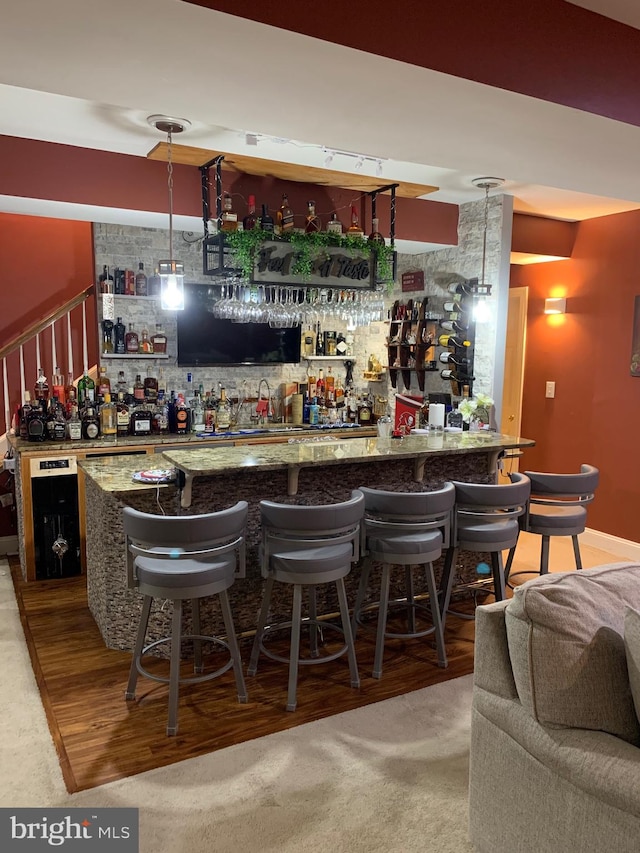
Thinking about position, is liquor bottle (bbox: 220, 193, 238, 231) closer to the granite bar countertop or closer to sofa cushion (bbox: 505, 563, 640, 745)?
the granite bar countertop

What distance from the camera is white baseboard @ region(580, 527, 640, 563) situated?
5.49m

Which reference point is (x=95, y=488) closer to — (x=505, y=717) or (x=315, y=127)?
(x=315, y=127)

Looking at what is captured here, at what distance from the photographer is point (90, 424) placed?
5113 mm

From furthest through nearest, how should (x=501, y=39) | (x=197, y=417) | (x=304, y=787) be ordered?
(x=197, y=417)
(x=304, y=787)
(x=501, y=39)

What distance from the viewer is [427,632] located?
359 cm

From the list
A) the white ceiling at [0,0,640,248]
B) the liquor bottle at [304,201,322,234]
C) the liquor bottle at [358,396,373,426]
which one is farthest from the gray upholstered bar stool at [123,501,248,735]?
the liquor bottle at [358,396,373,426]

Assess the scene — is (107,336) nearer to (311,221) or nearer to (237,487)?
(311,221)

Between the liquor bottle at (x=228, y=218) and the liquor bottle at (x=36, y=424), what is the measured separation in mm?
1978

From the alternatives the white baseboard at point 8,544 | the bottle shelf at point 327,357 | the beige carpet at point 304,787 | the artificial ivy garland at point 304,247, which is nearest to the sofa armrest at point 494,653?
the beige carpet at point 304,787

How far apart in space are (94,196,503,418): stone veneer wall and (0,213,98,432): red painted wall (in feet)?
1.27

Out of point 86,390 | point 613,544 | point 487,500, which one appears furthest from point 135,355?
point 613,544

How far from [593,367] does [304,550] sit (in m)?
3.93

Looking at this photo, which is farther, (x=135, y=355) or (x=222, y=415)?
(x=222, y=415)

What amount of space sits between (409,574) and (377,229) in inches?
110
